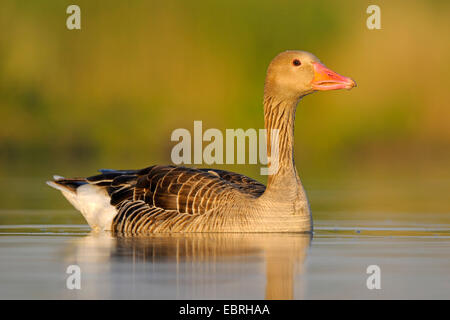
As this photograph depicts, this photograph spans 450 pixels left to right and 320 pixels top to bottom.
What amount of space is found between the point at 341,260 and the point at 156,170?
4289 millimetres

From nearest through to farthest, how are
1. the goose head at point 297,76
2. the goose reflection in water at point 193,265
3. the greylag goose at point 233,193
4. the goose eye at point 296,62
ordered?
the goose reflection in water at point 193,265, the greylag goose at point 233,193, the goose head at point 297,76, the goose eye at point 296,62

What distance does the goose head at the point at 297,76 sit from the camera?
47.9ft

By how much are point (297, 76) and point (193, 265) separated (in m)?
4.73

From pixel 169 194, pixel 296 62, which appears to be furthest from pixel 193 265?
pixel 296 62

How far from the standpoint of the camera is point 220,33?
49781 mm

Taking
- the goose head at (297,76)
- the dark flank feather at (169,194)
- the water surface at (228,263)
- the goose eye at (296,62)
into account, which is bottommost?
the water surface at (228,263)

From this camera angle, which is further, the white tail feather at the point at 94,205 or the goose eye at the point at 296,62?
the white tail feather at the point at 94,205

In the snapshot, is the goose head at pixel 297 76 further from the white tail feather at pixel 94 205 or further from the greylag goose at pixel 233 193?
the white tail feather at pixel 94 205

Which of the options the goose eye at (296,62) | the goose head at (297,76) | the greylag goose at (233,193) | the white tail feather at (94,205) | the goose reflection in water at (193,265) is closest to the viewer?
the goose reflection in water at (193,265)

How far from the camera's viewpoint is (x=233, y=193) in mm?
14352

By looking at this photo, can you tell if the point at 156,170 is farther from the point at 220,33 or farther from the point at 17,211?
the point at 220,33

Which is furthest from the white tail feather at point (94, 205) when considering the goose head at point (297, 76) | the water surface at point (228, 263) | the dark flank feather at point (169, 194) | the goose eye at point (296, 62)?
the goose eye at point (296, 62)

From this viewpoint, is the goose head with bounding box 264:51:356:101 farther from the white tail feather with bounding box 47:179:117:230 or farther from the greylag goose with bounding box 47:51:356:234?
the white tail feather with bounding box 47:179:117:230
